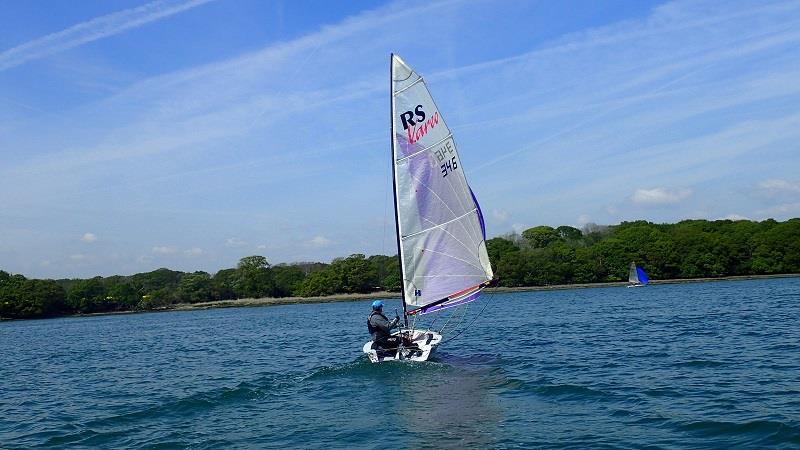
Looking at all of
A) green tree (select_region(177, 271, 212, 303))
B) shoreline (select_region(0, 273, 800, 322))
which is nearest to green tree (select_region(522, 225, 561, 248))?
shoreline (select_region(0, 273, 800, 322))

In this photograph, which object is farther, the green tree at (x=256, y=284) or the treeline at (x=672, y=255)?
the green tree at (x=256, y=284)

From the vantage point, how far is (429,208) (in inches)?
987

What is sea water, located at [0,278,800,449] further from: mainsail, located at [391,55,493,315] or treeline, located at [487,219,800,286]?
treeline, located at [487,219,800,286]

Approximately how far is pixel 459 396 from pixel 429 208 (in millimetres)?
7767

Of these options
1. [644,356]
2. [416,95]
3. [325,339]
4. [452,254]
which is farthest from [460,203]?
[325,339]

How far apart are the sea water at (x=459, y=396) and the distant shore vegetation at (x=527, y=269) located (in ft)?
330

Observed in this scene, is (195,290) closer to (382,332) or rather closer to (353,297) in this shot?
(353,297)

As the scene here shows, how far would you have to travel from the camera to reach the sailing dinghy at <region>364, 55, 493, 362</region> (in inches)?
962

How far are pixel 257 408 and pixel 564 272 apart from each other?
123146mm

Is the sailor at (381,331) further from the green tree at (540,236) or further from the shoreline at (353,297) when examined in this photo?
the green tree at (540,236)

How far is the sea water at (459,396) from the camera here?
15.3 meters

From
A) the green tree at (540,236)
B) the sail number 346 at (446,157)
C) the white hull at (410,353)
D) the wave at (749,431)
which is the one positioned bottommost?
the wave at (749,431)

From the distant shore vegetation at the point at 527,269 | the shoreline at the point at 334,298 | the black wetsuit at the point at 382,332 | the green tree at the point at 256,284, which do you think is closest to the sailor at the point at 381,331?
the black wetsuit at the point at 382,332

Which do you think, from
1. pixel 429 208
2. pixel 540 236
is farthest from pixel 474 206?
pixel 540 236
